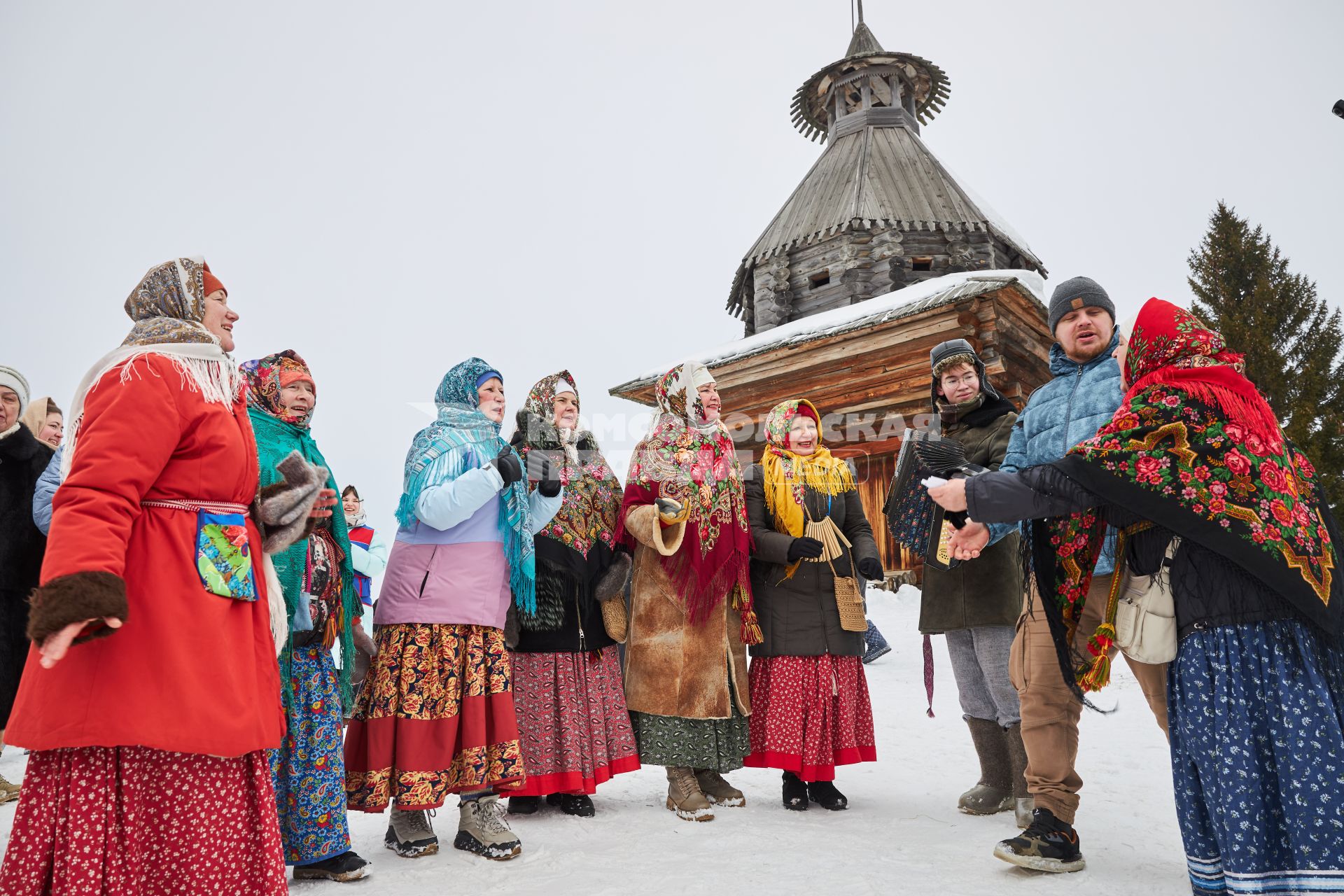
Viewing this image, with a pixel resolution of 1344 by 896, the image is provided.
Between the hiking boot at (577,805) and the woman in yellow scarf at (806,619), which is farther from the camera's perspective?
the woman in yellow scarf at (806,619)

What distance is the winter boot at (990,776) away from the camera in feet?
11.8

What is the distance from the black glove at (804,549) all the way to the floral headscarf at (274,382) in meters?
2.06

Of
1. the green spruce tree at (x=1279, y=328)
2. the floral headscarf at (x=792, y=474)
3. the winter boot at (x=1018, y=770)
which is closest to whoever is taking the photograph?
the winter boot at (x=1018, y=770)

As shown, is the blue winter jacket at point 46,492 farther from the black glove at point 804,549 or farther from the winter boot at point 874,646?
the winter boot at point 874,646

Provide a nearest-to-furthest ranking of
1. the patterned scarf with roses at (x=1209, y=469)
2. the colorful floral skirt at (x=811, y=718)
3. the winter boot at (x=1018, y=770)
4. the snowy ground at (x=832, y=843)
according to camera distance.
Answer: the patterned scarf with roses at (x=1209, y=469)
the snowy ground at (x=832, y=843)
the winter boot at (x=1018, y=770)
the colorful floral skirt at (x=811, y=718)

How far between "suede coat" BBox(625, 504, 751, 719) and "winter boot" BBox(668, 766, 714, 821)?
0.25 metres

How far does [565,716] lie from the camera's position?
373 centimetres

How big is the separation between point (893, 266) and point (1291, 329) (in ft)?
33.8

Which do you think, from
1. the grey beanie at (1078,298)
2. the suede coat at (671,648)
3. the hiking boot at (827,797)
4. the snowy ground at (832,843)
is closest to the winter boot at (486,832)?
the snowy ground at (832,843)

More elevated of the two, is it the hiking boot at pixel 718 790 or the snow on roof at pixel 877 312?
the snow on roof at pixel 877 312

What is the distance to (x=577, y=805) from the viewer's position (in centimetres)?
371

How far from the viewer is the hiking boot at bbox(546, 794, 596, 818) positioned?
3.69m

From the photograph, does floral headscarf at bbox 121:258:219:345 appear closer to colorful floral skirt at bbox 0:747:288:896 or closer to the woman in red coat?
the woman in red coat

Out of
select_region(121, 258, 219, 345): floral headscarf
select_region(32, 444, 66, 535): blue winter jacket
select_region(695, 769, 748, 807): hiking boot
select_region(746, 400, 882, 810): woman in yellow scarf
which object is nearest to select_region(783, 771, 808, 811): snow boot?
select_region(746, 400, 882, 810): woman in yellow scarf
